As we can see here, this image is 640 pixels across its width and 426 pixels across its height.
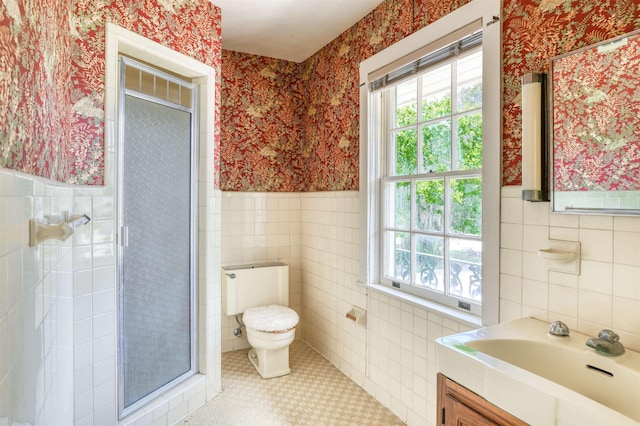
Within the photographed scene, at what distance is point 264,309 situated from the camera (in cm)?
295

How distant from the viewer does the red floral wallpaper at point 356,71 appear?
4.63ft

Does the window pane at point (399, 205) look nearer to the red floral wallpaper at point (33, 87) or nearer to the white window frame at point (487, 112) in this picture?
the white window frame at point (487, 112)

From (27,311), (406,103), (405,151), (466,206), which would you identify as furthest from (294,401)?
(406,103)

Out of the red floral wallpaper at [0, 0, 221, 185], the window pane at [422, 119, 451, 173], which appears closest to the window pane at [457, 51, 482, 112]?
the window pane at [422, 119, 451, 173]

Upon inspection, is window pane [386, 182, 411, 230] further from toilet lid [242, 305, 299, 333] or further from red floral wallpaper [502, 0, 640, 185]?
toilet lid [242, 305, 299, 333]

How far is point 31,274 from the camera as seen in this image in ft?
2.95

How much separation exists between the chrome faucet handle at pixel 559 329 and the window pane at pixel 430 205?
84 cm

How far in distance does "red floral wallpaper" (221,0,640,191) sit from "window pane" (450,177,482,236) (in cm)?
26

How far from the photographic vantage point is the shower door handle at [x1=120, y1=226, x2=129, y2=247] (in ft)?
6.66

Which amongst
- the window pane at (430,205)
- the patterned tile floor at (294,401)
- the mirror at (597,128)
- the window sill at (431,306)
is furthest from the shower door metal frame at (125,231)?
the mirror at (597,128)

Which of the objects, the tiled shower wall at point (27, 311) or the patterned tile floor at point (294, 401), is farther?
the patterned tile floor at point (294, 401)

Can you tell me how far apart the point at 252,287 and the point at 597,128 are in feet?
8.33

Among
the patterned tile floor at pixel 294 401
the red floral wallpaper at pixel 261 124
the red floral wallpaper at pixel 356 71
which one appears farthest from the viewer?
the red floral wallpaper at pixel 261 124

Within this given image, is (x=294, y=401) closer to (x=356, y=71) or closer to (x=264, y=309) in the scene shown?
(x=264, y=309)
